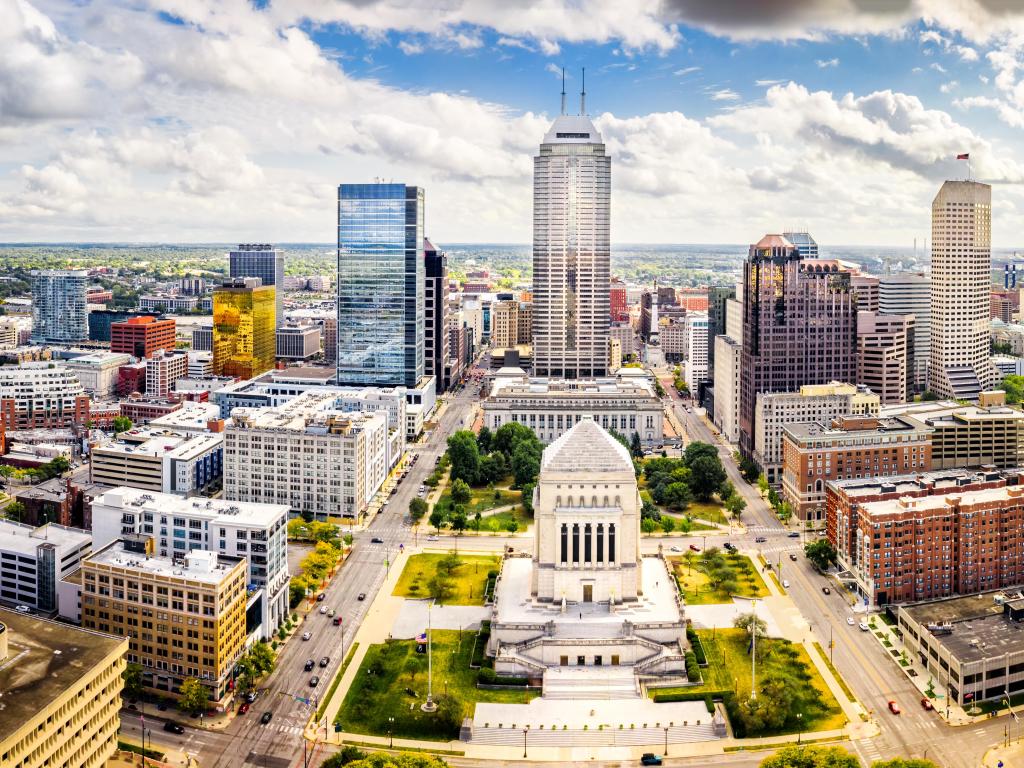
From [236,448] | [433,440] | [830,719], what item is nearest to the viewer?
[830,719]

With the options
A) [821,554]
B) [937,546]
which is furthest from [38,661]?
[937,546]

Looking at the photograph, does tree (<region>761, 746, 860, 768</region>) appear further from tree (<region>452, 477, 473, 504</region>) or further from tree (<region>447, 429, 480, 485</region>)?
tree (<region>447, 429, 480, 485</region>)

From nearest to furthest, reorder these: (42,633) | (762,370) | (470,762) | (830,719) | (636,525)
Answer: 1. (42,633)
2. (470,762)
3. (830,719)
4. (636,525)
5. (762,370)

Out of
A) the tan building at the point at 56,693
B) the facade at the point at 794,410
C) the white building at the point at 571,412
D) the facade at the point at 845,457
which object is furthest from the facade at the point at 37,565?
the facade at the point at 794,410

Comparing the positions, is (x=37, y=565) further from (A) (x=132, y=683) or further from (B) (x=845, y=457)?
(B) (x=845, y=457)

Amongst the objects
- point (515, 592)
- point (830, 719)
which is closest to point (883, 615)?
point (830, 719)

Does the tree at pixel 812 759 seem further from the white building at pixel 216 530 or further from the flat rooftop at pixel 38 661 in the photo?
the white building at pixel 216 530

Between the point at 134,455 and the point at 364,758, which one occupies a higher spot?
the point at 134,455

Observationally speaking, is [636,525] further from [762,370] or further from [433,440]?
[433,440]
